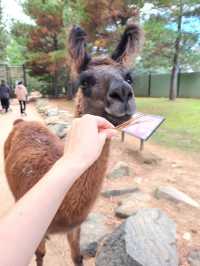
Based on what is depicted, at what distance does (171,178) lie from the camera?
165 inches

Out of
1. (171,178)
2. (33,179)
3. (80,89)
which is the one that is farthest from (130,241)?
(171,178)

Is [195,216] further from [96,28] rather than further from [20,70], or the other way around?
[20,70]

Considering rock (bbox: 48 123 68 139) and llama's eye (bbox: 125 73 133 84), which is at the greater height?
llama's eye (bbox: 125 73 133 84)

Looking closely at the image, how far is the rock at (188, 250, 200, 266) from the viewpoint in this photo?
6.91 feet

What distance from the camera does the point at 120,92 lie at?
1.60 m

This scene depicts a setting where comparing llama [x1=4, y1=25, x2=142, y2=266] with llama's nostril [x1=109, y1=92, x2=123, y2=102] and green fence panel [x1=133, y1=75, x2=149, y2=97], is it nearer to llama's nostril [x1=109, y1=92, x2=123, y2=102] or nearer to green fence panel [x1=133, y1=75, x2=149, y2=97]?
llama's nostril [x1=109, y1=92, x2=123, y2=102]

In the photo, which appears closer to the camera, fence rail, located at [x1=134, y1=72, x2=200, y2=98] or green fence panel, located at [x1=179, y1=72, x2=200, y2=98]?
green fence panel, located at [x1=179, y1=72, x2=200, y2=98]

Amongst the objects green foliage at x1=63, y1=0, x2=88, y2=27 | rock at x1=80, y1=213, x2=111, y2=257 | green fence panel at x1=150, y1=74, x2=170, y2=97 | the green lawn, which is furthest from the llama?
green fence panel at x1=150, y1=74, x2=170, y2=97

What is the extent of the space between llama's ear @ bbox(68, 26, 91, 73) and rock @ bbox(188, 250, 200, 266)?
6.27 ft

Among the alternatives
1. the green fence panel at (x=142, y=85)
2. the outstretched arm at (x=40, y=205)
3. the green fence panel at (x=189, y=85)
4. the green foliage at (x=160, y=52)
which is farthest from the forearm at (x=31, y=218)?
the green fence panel at (x=142, y=85)

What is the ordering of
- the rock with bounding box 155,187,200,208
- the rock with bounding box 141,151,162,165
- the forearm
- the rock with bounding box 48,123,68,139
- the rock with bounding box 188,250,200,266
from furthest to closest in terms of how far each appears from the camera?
the rock with bounding box 48,123,68,139, the rock with bounding box 141,151,162,165, the rock with bounding box 155,187,200,208, the rock with bounding box 188,250,200,266, the forearm

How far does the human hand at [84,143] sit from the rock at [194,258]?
1869 mm

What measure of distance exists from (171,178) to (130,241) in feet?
8.20

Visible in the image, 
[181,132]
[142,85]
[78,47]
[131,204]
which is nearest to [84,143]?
[78,47]
